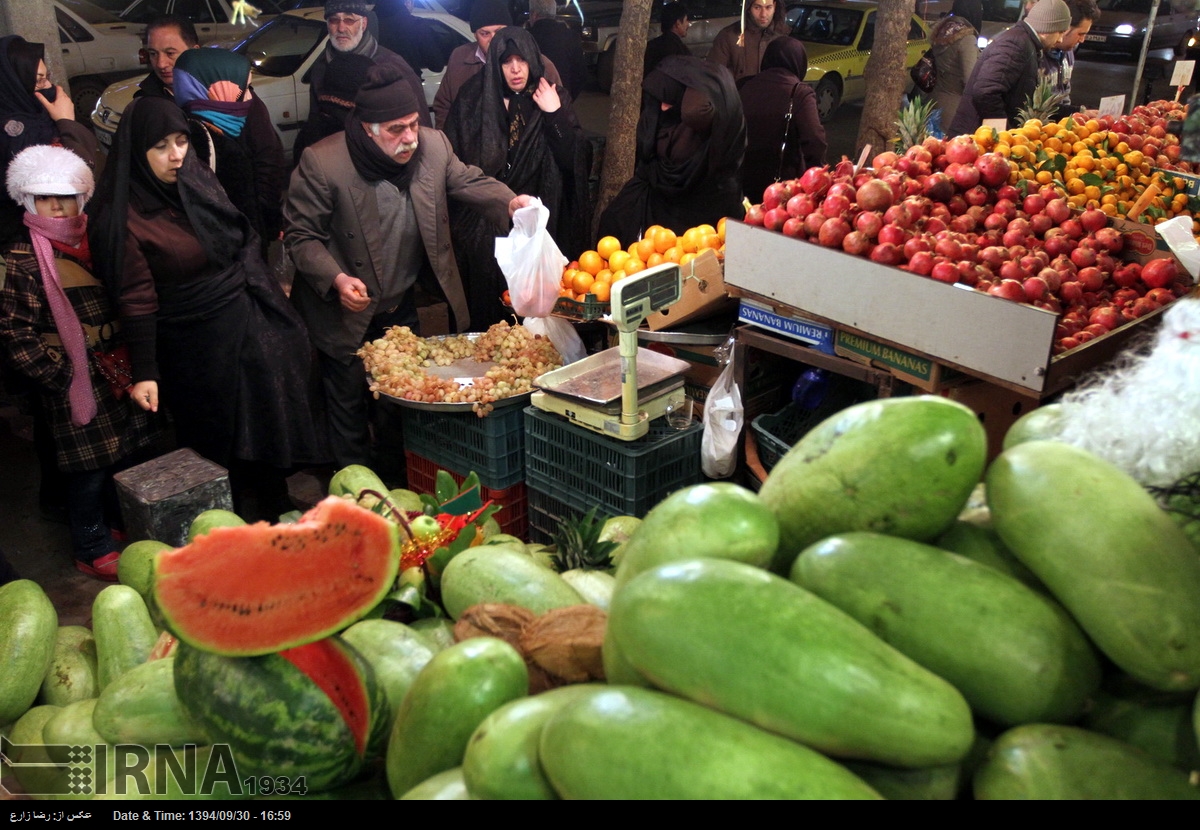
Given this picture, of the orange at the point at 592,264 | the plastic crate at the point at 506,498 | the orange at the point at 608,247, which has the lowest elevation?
the plastic crate at the point at 506,498

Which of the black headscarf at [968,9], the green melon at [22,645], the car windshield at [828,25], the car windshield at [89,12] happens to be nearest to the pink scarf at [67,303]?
the green melon at [22,645]

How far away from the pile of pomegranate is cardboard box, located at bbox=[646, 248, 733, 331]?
0.24m

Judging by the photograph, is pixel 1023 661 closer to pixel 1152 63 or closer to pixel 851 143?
pixel 851 143

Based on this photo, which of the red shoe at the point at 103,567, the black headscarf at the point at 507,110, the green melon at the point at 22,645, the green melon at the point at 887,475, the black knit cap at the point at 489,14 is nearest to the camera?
the green melon at the point at 887,475

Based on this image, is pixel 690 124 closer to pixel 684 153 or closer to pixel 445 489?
pixel 684 153

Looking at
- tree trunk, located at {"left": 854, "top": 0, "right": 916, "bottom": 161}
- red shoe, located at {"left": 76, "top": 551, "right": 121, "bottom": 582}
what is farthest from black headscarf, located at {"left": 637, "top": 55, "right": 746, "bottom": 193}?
red shoe, located at {"left": 76, "top": 551, "right": 121, "bottom": 582}

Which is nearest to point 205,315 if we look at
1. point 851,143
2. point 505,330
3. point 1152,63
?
point 505,330

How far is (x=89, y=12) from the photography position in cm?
1055

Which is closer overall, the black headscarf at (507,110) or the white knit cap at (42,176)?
the white knit cap at (42,176)

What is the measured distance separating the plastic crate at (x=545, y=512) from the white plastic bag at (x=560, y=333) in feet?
2.28

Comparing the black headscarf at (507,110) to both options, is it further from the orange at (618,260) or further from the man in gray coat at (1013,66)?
the man in gray coat at (1013,66)

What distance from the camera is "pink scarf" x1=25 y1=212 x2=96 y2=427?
3.61 metres

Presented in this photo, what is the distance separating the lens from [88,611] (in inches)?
152

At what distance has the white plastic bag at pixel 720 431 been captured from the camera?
11.6 ft
